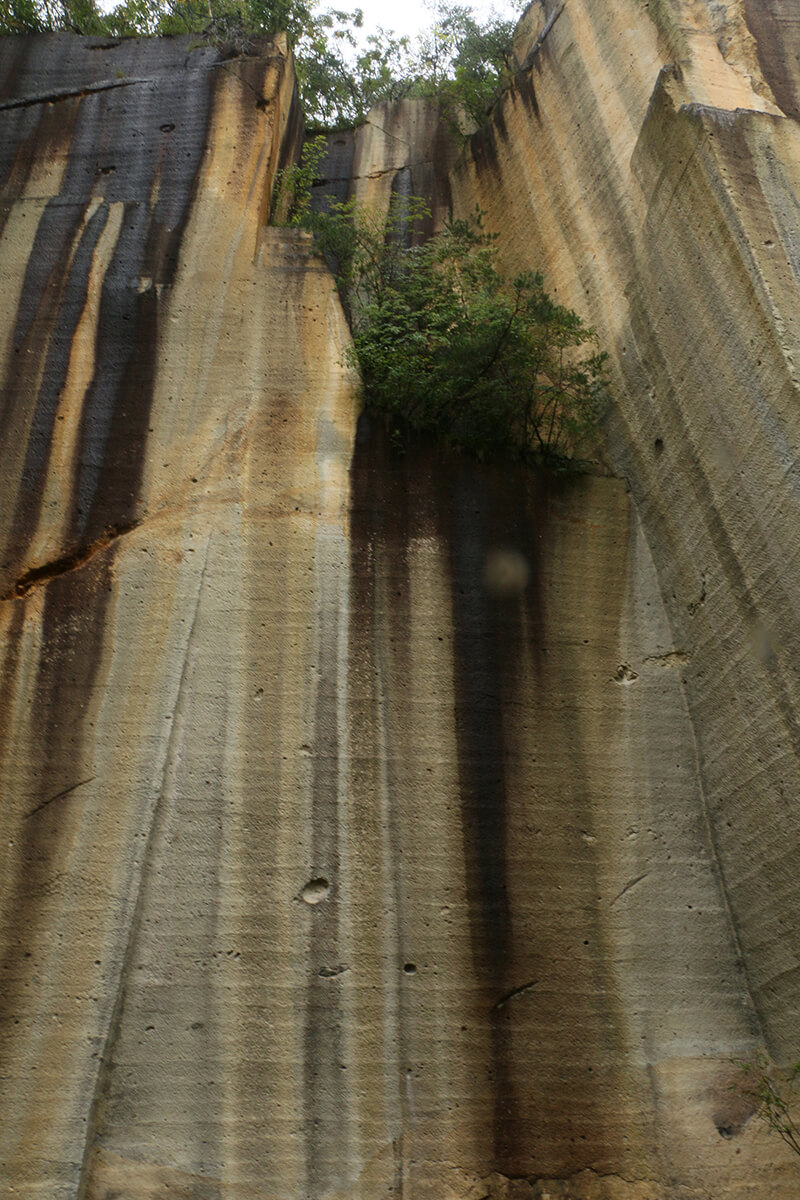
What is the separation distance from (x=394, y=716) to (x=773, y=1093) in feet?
9.86

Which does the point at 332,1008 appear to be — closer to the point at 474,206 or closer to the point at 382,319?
the point at 382,319

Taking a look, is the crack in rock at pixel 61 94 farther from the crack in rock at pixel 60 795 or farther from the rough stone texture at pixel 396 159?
the crack in rock at pixel 60 795

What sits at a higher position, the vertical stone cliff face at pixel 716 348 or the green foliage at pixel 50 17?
the green foliage at pixel 50 17

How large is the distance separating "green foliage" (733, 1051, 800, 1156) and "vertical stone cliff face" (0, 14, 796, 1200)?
0.12 m

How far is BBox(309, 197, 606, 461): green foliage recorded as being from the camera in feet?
20.6

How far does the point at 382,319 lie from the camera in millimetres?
6797

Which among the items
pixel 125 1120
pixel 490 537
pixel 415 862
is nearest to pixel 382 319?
pixel 490 537

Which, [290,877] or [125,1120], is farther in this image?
[290,877]

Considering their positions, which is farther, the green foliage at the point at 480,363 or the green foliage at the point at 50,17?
the green foliage at the point at 50,17

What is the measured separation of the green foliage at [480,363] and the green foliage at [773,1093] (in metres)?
4.12

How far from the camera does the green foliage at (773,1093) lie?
461 centimetres

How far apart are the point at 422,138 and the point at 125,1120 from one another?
381 inches

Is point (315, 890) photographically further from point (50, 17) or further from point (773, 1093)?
point (50, 17)

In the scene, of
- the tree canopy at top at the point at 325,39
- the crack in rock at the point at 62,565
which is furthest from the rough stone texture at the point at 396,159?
the crack in rock at the point at 62,565
